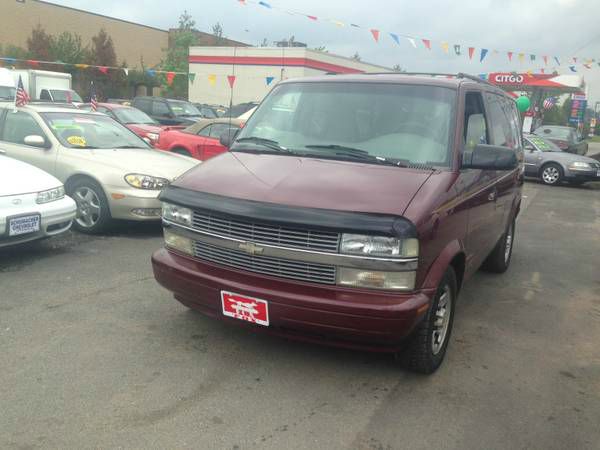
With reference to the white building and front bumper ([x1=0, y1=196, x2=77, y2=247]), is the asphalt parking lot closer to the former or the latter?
front bumper ([x1=0, y1=196, x2=77, y2=247])

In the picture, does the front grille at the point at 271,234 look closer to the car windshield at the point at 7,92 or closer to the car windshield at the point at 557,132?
the car windshield at the point at 7,92

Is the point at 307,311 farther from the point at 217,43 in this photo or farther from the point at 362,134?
the point at 217,43

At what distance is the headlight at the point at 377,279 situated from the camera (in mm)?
3082

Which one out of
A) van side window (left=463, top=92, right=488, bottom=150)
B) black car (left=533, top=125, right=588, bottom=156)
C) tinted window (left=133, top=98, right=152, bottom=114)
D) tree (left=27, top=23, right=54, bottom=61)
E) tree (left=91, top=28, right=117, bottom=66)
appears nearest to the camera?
van side window (left=463, top=92, right=488, bottom=150)

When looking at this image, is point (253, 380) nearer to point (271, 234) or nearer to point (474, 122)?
point (271, 234)

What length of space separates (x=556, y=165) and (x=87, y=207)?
13558 mm

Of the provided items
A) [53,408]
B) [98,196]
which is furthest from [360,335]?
[98,196]

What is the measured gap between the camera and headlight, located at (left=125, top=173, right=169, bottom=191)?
21.9ft

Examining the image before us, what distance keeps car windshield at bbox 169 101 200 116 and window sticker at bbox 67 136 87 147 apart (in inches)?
470

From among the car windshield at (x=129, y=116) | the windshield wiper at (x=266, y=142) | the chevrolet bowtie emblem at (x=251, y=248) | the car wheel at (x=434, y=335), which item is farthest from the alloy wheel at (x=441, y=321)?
the car windshield at (x=129, y=116)

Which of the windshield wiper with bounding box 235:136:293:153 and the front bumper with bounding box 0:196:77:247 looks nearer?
the windshield wiper with bounding box 235:136:293:153

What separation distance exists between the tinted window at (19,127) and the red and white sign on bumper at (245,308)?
16.7ft

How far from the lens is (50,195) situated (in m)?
5.72

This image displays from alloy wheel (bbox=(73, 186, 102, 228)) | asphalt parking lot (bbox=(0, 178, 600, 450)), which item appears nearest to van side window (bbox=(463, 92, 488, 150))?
asphalt parking lot (bbox=(0, 178, 600, 450))
